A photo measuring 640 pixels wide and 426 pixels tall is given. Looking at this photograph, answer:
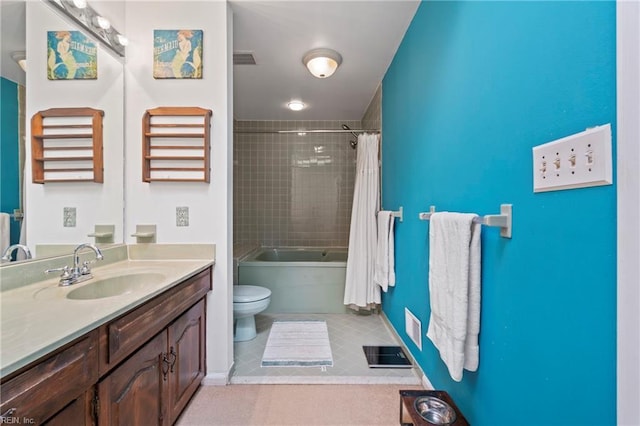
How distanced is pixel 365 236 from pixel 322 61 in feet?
5.28

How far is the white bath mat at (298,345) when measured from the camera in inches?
76.5

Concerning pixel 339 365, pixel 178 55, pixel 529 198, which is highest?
pixel 178 55

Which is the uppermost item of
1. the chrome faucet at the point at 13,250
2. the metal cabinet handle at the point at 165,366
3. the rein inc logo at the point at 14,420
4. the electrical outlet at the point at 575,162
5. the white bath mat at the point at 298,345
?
the electrical outlet at the point at 575,162

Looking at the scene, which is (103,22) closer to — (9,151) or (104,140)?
(104,140)

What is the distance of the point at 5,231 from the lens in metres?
1.12

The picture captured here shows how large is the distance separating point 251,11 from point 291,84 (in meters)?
1.02

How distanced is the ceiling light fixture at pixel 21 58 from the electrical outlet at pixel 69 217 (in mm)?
669

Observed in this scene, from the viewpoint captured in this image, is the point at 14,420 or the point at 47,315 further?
the point at 47,315

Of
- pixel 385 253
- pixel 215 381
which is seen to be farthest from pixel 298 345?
pixel 385 253

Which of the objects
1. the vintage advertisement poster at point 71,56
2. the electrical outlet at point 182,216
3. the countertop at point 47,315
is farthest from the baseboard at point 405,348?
the vintage advertisement poster at point 71,56

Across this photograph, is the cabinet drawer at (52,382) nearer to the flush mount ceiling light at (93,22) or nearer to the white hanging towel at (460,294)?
the white hanging towel at (460,294)

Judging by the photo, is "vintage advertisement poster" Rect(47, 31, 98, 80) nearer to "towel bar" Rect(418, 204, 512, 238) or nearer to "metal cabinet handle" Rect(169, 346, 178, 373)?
"metal cabinet handle" Rect(169, 346, 178, 373)

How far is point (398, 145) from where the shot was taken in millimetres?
2166
